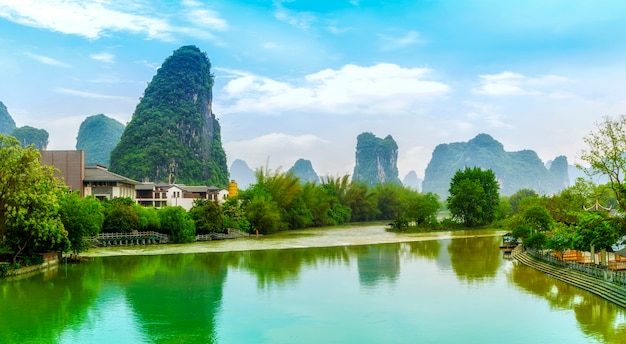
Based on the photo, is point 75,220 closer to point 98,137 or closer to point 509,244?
point 509,244

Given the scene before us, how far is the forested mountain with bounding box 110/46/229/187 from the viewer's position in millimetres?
76688

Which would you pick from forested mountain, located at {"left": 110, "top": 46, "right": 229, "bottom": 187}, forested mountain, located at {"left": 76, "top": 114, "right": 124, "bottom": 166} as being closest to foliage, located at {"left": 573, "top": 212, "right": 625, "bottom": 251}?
forested mountain, located at {"left": 110, "top": 46, "right": 229, "bottom": 187}

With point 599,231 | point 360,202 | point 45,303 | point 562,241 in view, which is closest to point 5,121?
point 360,202

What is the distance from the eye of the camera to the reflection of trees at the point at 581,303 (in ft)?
43.2

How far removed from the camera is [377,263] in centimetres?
2658

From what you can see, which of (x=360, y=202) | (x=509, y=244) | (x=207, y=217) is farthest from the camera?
(x=360, y=202)

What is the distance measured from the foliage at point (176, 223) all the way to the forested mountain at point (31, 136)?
225ft

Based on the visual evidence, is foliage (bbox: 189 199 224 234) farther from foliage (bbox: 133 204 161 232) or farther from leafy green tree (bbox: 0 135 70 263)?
leafy green tree (bbox: 0 135 70 263)

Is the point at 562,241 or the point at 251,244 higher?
the point at 562,241

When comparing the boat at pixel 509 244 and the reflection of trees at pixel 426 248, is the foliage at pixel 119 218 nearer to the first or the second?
the reflection of trees at pixel 426 248

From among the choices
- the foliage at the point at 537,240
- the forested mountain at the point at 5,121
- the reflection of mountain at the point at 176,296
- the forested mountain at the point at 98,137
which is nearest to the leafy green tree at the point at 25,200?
the reflection of mountain at the point at 176,296

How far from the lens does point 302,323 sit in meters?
14.5

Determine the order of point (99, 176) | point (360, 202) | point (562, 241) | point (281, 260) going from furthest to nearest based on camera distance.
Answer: point (360, 202) → point (99, 176) → point (281, 260) → point (562, 241)

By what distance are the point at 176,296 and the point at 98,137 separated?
10913 cm
